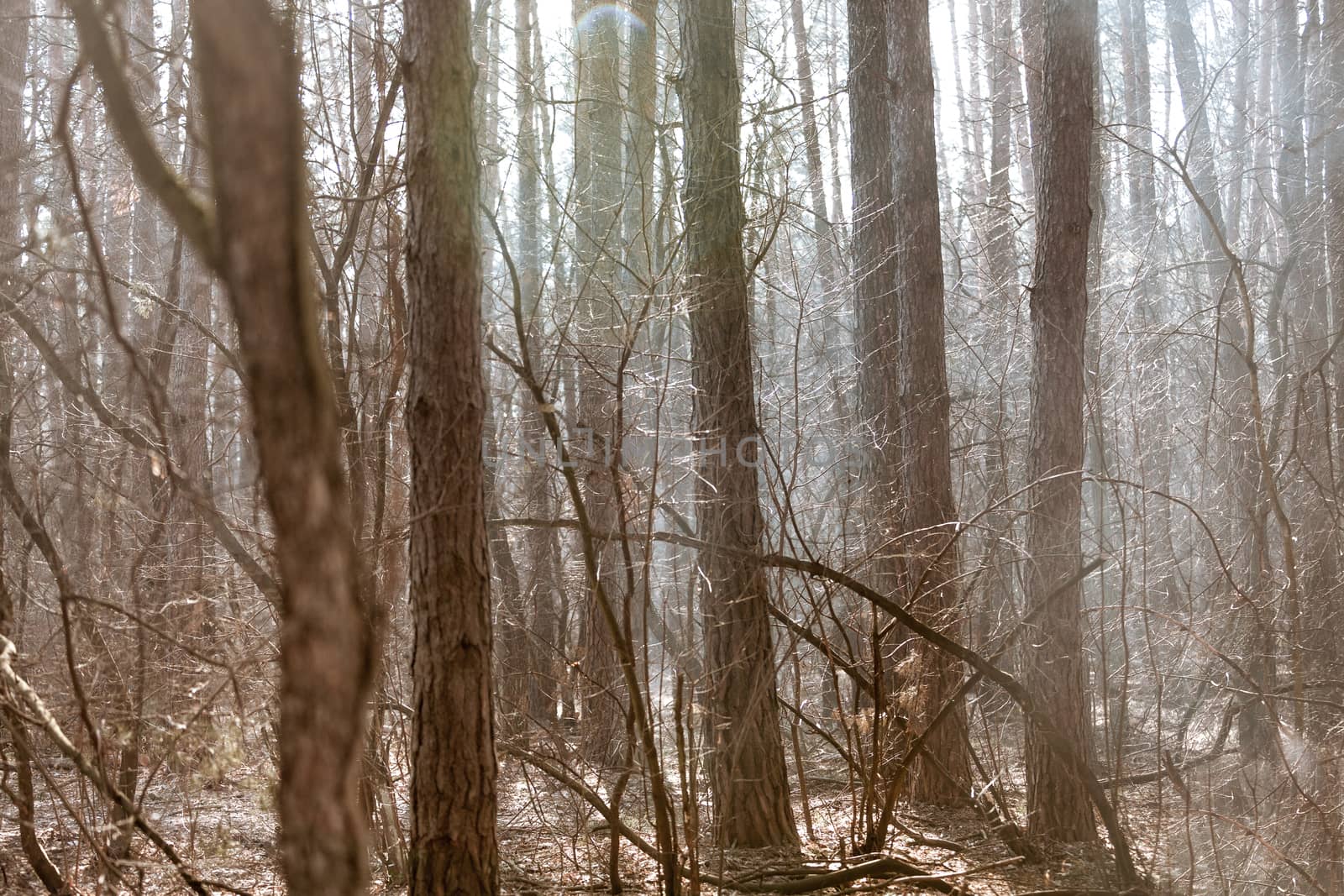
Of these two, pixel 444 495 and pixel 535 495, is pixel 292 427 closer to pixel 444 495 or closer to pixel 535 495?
pixel 444 495

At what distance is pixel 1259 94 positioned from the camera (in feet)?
60.2

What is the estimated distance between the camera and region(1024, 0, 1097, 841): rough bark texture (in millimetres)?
6309

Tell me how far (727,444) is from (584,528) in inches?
68.9

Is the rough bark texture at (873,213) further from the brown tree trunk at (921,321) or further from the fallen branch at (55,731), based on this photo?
the fallen branch at (55,731)

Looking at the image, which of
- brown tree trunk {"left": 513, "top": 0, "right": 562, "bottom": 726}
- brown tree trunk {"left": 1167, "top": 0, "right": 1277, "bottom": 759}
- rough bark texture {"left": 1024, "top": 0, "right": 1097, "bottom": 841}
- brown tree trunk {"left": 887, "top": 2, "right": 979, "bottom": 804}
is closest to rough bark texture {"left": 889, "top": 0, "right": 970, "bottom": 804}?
brown tree trunk {"left": 887, "top": 2, "right": 979, "bottom": 804}

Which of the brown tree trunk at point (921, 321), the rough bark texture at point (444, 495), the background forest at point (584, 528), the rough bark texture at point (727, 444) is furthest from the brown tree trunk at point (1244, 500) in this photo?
the rough bark texture at point (444, 495)

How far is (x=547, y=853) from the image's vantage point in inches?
236

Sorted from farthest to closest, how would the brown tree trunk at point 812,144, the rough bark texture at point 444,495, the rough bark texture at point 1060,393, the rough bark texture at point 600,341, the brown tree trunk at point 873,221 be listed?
the brown tree trunk at point 873,221 < the brown tree trunk at point 812,144 < the rough bark texture at point 1060,393 < the rough bark texture at point 600,341 < the rough bark texture at point 444,495

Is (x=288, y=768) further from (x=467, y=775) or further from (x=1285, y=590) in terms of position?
(x=1285, y=590)

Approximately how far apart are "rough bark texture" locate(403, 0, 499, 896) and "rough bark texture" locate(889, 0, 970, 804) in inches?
156

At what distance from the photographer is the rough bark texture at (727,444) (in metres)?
5.97

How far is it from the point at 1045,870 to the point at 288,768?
5571mm

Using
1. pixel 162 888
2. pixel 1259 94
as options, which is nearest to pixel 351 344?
pixel 162 888

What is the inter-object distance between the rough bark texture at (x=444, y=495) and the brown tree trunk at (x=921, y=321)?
13.0 feet
